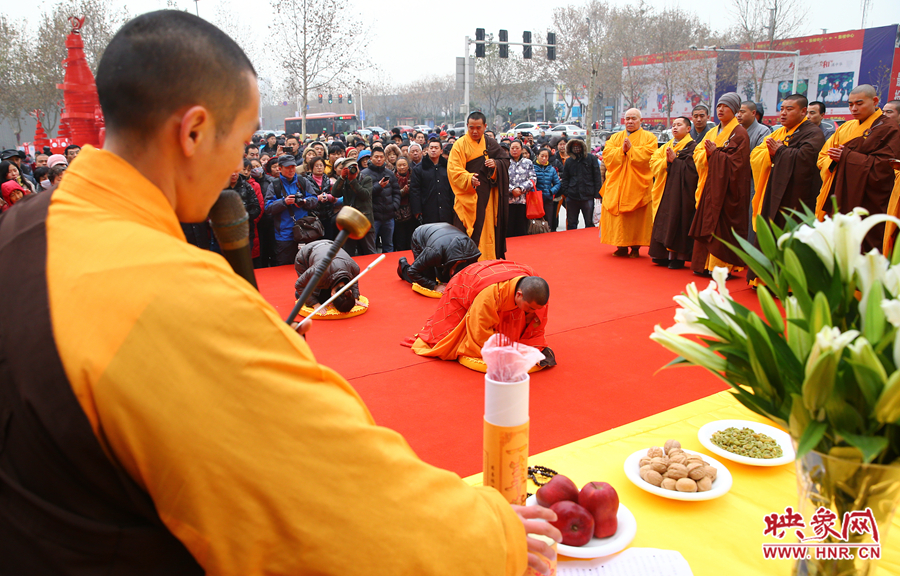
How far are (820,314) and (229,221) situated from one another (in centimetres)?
89

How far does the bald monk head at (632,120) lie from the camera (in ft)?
21.6

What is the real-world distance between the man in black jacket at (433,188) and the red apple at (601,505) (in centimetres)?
606

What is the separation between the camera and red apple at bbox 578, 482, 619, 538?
1.24 metres

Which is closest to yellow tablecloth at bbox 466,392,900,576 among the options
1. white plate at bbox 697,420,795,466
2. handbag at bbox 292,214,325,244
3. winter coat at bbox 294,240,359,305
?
white plate at bbox 697,420,795,466

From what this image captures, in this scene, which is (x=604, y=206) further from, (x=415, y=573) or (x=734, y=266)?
(x=415, y=573)

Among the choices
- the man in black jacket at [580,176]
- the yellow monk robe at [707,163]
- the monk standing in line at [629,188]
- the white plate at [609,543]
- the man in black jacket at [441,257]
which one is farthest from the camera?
the man in black jacket at [580,176]

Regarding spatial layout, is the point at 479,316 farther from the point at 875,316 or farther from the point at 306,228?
the point at 306,228

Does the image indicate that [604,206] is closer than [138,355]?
No

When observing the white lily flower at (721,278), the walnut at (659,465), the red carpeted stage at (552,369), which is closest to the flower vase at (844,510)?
the white lily flower at (721,278)

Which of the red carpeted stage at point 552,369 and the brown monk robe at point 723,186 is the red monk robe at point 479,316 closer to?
the red carpeted stage at point 552,369

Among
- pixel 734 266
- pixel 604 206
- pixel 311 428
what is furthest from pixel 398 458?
pixel 604 206

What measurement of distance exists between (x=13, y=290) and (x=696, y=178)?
6374 millimetres

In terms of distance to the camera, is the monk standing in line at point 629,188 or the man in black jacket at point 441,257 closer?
the man in black jacket at point 441,257

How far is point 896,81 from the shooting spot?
21406mm
